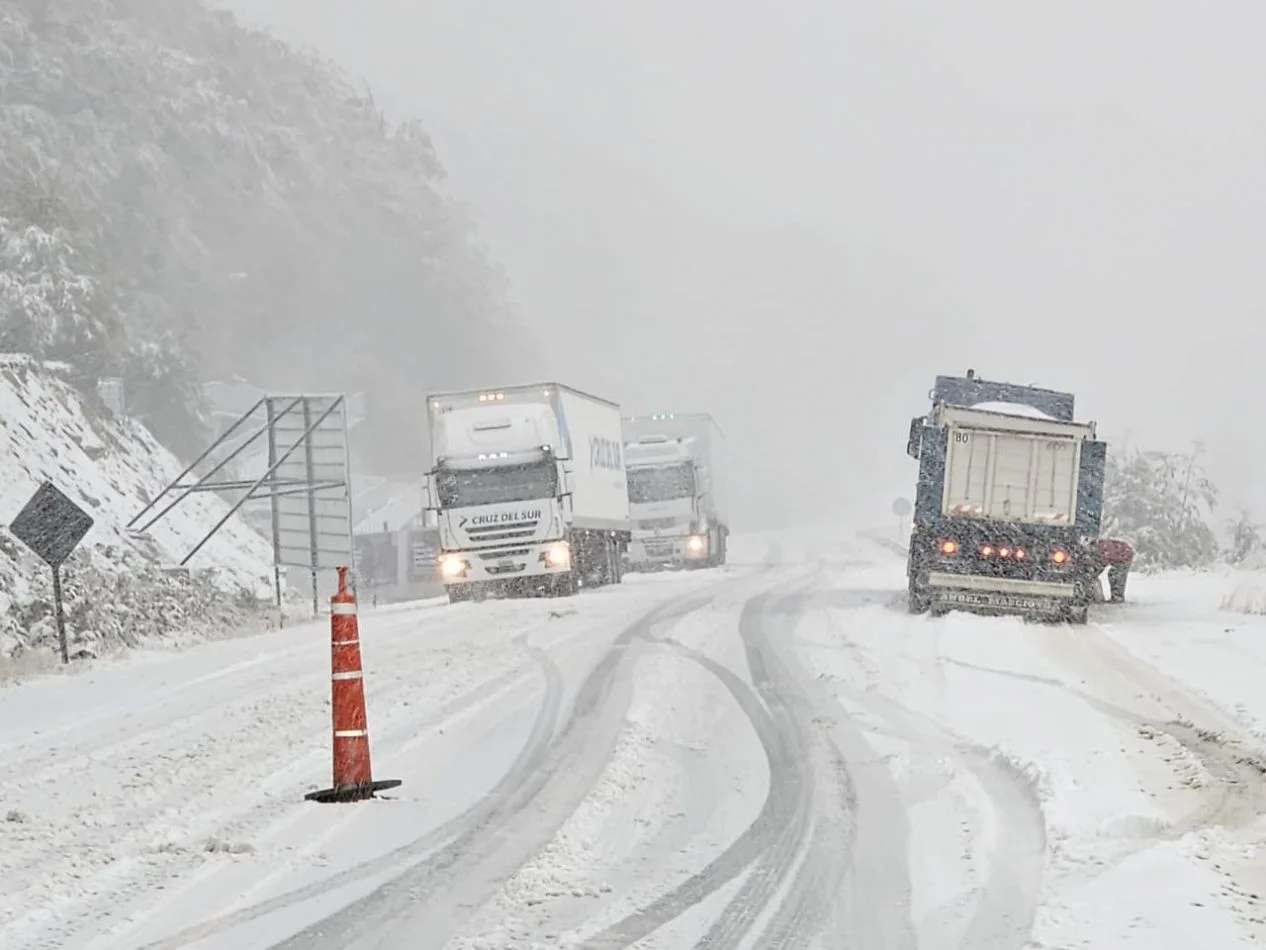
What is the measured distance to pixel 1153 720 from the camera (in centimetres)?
939

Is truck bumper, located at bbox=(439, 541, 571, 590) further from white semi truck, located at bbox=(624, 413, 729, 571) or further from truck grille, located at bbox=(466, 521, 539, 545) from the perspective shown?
white semi truck, located at bbox=(624, 413, 729, 571)

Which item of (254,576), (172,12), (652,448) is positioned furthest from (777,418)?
Answer: (254,576)

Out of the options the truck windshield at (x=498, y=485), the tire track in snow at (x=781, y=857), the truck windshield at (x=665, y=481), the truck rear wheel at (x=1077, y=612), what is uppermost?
the truck windshield at (x=665, y=481)

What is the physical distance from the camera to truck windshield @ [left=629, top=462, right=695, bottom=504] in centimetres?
4050

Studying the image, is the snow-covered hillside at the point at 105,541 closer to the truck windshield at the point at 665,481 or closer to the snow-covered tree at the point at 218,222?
the snow-covered tree at the point at 218,222

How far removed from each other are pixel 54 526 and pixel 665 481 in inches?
1039

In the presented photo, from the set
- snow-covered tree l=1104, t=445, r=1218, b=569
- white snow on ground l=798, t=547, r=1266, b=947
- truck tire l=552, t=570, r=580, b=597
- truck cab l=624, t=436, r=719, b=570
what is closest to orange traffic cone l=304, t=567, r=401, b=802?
white snow on ground l=798, t=547, r=1266, b=947

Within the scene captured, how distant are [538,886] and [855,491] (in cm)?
13810

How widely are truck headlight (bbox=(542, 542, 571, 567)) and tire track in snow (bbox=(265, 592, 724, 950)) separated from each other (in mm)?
15788

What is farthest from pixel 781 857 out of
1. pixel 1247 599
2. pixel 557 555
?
pixel 557 555

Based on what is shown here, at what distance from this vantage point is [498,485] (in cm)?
2531

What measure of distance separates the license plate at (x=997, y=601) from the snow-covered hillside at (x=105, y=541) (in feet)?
34.8

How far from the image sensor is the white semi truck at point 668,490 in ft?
133

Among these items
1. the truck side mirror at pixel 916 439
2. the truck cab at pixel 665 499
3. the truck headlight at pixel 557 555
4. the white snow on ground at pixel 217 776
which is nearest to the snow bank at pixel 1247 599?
the truck side mirror at pixel 916 439
